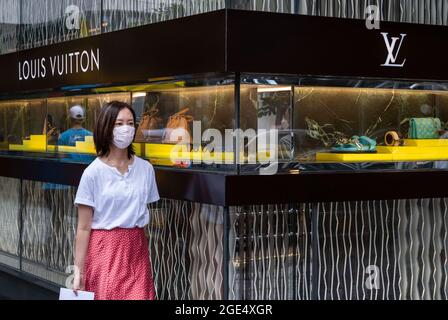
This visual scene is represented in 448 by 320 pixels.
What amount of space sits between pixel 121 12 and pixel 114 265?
11.3ft

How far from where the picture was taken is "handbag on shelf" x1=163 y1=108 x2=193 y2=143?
265 inches

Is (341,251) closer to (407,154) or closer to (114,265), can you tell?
(407,154)

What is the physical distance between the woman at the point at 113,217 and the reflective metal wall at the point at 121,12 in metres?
1.70

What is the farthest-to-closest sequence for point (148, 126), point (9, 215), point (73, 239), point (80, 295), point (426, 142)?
1. point (9, 215)
2. point (73, 239)
3. point (148, 126)
4. point (426, 142)
5. point (80, 295)

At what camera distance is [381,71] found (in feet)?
22.0

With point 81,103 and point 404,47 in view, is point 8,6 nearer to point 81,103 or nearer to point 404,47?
point 81,103

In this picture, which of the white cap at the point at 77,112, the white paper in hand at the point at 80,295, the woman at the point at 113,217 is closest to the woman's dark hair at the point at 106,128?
the woman at the point at 113,217

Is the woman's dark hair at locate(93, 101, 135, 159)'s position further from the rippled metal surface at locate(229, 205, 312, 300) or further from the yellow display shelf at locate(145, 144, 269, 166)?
the rippled metal surface at locate(229, 205, 312, 300)

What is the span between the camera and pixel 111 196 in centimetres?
483

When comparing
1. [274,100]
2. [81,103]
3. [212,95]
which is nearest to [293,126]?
[274,100]

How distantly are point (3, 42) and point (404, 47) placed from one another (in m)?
5.32

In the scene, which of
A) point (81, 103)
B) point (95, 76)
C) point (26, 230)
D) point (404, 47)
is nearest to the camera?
point (404, 47)

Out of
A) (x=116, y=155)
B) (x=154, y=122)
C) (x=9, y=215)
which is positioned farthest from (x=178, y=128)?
(x=9, y=215)
